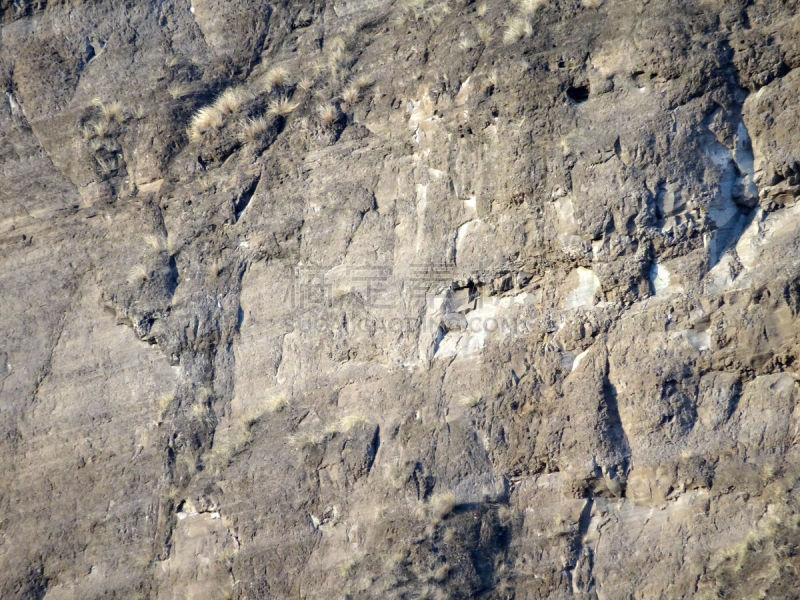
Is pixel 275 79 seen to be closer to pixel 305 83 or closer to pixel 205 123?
pixel 305 83

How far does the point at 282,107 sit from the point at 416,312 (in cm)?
276

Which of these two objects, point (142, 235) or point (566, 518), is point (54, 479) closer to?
point (142, 235)

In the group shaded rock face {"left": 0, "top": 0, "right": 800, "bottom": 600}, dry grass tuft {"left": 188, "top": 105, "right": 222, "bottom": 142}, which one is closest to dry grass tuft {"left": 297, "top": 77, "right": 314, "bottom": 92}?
shaded rock face {"left": 0, "top": 0, "right": 800, "bottom": 600}

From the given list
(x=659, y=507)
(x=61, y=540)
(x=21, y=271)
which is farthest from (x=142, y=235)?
(x=659, y=507)

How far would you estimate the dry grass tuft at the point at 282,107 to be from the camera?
9.37 m

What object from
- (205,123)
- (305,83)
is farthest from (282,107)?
(205,123)

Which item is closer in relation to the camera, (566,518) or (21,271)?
(566,518)

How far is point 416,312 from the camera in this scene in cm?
817

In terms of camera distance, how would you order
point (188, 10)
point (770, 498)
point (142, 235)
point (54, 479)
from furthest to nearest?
point (188, 10), point (142, 235), point (54, 479), point (770, 498)

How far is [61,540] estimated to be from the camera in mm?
8422

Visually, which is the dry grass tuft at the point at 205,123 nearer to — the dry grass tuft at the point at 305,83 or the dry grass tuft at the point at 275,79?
the dry grass tuft at the point at 275,79

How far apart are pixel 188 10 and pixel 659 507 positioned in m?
7.22

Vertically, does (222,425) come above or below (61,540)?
above

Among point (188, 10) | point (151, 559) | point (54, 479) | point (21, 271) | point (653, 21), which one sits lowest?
point (151, 559)
